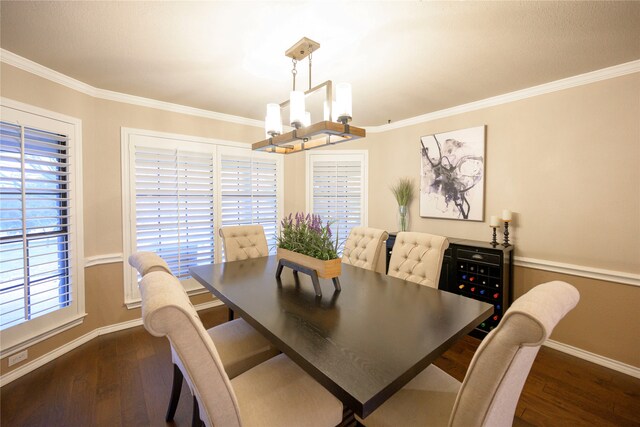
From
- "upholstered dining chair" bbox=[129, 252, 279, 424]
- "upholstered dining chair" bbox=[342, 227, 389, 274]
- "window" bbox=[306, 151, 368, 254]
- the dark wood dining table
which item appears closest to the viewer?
the dark wood dining table

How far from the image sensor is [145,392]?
2.10 metres

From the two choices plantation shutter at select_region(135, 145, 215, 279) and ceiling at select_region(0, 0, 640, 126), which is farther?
plantation shutter at select_region(135, 145, 215, 279)

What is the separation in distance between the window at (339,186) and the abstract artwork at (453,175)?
937 millimetres

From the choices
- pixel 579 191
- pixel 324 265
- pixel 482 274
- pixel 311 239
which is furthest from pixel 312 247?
pixel 579 191

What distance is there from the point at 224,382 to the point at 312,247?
102cm

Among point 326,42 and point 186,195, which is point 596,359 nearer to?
point 326,42

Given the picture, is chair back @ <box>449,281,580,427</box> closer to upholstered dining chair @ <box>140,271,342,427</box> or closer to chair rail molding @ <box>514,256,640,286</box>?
upholstered dining chair @ <box>140,271,342,427</box>

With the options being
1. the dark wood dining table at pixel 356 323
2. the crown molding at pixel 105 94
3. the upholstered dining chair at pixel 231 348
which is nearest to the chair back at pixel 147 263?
the upholstered dining chair at pixel 231 348

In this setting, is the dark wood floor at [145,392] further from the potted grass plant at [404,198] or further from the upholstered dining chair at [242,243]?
the potted grass plant at [404,198]

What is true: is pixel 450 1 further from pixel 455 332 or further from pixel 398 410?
pixel 398 410

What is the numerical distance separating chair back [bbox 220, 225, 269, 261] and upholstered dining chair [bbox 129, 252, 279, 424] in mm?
1017

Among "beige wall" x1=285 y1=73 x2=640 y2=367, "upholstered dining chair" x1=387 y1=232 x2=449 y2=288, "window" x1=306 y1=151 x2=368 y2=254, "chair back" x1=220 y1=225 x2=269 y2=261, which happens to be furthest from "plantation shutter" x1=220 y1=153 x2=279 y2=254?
"beige wall" x1=285 y1=73 x2=640 y2=367

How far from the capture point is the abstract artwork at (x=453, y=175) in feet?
10.4

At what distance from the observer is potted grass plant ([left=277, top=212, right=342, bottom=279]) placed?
183 cm
